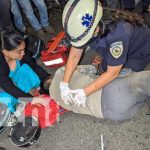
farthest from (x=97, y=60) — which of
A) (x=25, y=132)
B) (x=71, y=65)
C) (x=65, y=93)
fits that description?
(x=25, y=132)

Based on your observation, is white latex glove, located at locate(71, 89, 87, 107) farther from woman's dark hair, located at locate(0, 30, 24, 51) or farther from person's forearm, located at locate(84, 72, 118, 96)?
woman's dark hair, located at locate(0, 30, 24, 51)

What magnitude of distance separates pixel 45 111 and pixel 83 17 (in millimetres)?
1031

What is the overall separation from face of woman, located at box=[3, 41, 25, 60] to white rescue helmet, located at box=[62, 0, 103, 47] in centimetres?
70

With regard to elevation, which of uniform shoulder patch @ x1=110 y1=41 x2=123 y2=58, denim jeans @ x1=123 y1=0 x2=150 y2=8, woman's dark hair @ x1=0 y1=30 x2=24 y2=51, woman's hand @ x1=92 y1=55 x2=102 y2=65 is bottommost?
woman's hand @ x1=92 y1=55 x2=102 y2=65

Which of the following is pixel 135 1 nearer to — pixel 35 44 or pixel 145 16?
pixel 145 16

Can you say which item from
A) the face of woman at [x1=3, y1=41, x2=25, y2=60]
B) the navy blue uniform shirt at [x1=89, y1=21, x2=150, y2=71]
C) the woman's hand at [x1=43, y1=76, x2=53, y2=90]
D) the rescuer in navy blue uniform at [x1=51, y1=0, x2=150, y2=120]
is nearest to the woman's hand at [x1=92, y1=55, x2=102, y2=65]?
the rescuer in navy blue uniform at [x1=51, y1=0, x2=150, y2=120]

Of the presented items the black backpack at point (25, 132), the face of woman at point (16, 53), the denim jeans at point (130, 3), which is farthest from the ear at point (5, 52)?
the denim jeans at point (130, 3)

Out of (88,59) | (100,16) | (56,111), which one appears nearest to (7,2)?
(88,59)

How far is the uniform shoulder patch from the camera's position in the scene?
2410 millimetres

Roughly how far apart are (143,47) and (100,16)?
0.57 m

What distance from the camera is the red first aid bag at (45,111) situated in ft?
9.86

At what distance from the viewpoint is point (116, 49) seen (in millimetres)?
2434

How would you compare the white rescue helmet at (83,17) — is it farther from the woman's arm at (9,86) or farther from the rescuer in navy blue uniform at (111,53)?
the woman's arm at (9,86)

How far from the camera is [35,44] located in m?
3.67
